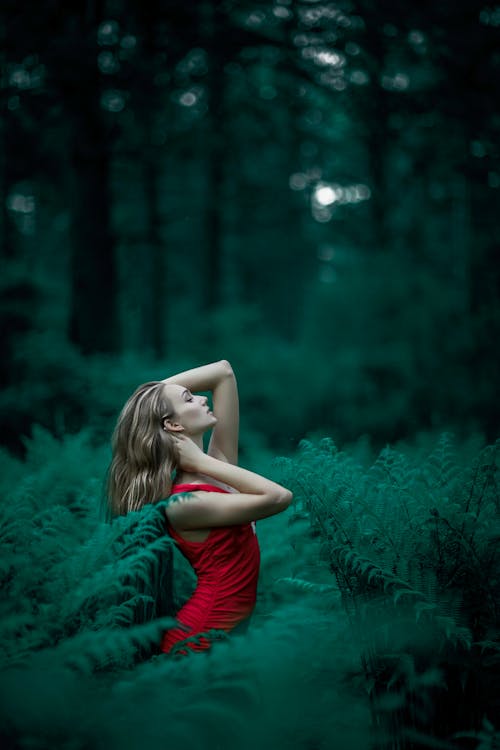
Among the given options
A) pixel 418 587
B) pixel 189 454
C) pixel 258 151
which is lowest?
pixel 418 587

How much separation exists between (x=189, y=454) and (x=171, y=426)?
0.15 metres

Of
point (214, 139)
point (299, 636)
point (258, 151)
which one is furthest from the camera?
point (258, 151)

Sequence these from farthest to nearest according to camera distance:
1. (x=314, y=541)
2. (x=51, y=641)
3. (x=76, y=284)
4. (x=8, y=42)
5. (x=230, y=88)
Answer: (x=230, y=88)
(x=76, y=284)
(x=8, y=42)
(x=314, y=541)
(x=51, y=641)

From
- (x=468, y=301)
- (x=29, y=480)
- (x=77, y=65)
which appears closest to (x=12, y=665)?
(x=29, y=480)

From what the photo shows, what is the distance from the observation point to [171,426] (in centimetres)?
311

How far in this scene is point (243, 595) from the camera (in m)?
3.05

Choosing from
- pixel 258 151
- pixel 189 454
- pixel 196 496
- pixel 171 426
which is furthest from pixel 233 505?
pixel 258 151

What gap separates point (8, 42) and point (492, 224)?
24.5 ft

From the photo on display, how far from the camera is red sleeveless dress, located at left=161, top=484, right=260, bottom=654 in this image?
3.00 m

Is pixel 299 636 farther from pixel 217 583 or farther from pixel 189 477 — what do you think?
pixel 189 477

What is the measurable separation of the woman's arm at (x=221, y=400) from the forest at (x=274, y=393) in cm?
37

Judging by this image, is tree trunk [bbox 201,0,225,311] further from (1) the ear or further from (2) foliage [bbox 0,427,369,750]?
(2) foliage [bbox 0,427,369,750]

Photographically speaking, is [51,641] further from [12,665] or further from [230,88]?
[230,88]

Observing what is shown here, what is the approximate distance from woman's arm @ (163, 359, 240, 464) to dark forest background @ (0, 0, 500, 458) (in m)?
2.93
